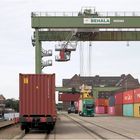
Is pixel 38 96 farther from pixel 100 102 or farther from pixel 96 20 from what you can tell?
pixel 100 102

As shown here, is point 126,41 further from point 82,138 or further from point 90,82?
point 90,82

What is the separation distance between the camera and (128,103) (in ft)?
261

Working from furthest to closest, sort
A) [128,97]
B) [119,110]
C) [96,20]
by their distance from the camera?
[119,110] < [128,97] < [96,20]

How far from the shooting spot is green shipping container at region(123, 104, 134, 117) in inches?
3000

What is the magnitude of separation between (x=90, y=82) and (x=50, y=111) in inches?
6695

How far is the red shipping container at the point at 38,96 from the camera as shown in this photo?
29172mm

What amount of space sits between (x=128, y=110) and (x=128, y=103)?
132 centimetres

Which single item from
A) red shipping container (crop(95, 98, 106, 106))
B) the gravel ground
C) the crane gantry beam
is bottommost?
the gravel ground

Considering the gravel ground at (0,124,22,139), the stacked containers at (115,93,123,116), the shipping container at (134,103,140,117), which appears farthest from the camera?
the stacked containers at (115,93,123,116)

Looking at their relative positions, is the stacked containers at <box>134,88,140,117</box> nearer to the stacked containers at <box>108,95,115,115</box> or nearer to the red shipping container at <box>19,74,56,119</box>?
the stacked containers at <box>108,95,115,115</box>

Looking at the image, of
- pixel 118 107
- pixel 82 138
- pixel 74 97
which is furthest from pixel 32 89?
pixel 74 97

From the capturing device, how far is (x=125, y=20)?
39.5 meters

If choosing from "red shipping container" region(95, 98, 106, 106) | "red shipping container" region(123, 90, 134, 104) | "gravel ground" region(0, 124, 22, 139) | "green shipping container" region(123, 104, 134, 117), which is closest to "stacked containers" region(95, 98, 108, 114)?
"red shipping container" region(95, 98, 106, 106)

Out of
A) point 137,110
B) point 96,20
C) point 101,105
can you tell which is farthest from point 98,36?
point 101,105
